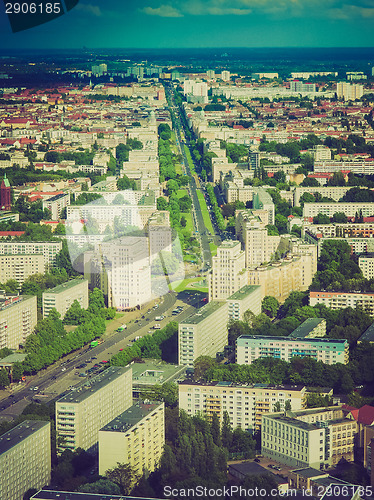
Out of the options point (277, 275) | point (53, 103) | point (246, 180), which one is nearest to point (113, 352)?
point (277, 275)

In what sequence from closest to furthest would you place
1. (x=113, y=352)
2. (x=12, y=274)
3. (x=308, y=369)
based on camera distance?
(x=308, y=369) → (x=113, y=352) → (x=12, y=274)

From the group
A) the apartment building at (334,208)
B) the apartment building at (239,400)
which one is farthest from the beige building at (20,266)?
the apartment building at (239,400)

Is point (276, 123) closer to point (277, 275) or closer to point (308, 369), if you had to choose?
point (277, 275)

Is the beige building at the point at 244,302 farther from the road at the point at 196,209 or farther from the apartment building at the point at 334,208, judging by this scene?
the apartment building at the point at 334,208

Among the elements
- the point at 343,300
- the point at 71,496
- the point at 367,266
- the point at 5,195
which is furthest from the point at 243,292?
the point at 5,195

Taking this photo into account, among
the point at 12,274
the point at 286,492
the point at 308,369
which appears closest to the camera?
the point at 286,492

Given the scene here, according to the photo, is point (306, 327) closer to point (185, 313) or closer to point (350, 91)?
point (185, 313)
